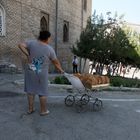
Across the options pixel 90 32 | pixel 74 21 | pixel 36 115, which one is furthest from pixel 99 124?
pixel 74 21

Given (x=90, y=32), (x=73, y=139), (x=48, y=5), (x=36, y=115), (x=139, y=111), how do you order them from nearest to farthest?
(x=73, y=139), (x=36, y=115), (x=139, y=111), (x=90, y=32), (x=48, y=5)

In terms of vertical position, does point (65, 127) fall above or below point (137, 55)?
below

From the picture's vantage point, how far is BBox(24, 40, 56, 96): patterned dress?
845 cm

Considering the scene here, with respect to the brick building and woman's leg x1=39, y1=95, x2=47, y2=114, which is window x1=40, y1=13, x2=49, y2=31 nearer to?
the brick building

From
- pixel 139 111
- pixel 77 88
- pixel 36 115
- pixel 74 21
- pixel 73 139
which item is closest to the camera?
pixel 73 139

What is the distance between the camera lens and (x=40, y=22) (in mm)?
28922

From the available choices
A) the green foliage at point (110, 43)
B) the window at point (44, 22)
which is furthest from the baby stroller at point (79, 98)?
the window at point (44, 22)

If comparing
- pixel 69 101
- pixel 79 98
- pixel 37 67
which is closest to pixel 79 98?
pixel 79 98

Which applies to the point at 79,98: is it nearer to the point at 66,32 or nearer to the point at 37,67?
the point at 37,67

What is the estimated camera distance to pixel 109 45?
74.5 ft

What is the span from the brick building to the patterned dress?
15.2m

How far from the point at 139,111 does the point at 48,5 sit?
68.0 feet

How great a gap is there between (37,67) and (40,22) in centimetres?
2079

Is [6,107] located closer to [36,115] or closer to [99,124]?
[36,115]
